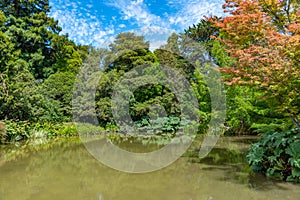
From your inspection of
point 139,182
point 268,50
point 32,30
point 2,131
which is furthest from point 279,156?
point 32,30

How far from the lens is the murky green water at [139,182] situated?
398cm

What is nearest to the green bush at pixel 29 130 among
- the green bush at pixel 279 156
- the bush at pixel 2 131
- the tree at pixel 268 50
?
the bush at pixel 2 131

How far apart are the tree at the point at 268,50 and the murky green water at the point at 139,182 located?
162 centimetres

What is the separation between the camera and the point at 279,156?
4.75 meters

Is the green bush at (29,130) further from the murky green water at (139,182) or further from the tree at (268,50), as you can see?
the tree at (268,50)

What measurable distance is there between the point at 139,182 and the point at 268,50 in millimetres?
3285

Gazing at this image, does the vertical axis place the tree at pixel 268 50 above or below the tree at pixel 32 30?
below

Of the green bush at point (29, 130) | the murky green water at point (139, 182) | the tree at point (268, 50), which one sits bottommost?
the murky green water at point (139, 182)

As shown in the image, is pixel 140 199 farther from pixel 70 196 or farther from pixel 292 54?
pixel 292 54

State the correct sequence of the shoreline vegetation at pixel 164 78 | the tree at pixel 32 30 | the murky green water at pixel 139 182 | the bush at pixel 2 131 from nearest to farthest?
the murky green water at pixel 139 182 < the shoreline vegetation at pixel 164 78 < the bush at pixel 2 131 < the tree at pixel 32 30

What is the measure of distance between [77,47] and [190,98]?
1267 centimetres

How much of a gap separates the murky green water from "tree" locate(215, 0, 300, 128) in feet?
5.31

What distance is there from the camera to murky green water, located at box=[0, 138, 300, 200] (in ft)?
13.1

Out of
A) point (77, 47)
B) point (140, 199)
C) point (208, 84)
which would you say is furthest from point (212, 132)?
point (77, 47)
